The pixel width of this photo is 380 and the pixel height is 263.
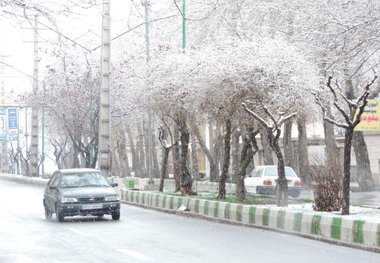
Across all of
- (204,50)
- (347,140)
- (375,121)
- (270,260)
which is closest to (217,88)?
(204,50)

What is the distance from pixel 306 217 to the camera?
55.6 feet

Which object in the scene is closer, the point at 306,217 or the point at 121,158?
the point at 306,217

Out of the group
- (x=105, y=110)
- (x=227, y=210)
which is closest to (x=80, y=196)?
(x=227, y=210)

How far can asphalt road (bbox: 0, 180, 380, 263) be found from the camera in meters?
12.9

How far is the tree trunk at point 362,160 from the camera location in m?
36.8

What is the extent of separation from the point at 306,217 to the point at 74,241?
4.86 m

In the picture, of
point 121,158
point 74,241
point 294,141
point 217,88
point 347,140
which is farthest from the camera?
point 121,158

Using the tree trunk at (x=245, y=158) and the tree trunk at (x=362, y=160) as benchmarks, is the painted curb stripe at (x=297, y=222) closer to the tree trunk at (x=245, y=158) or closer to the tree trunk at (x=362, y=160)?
the tree trunk at (x=245, y=158)

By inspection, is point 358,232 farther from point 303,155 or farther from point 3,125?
point 3,125

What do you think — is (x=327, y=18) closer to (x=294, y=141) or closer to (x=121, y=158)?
(x=294, y=141)

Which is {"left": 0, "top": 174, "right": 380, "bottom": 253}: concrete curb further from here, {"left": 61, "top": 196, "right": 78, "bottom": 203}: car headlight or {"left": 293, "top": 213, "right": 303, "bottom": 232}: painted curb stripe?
{"left": 61, "top": 196, "right": 78, "bottom": 203}: car headlight

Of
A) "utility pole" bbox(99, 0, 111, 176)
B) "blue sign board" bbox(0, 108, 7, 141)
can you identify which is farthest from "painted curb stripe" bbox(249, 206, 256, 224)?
"blue sign board" bbox(0, 108, 7, 141)

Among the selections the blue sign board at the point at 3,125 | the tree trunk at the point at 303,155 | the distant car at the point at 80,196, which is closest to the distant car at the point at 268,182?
the tree trunk at the point at 303,155

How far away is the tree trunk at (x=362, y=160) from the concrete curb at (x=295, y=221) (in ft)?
43.7
